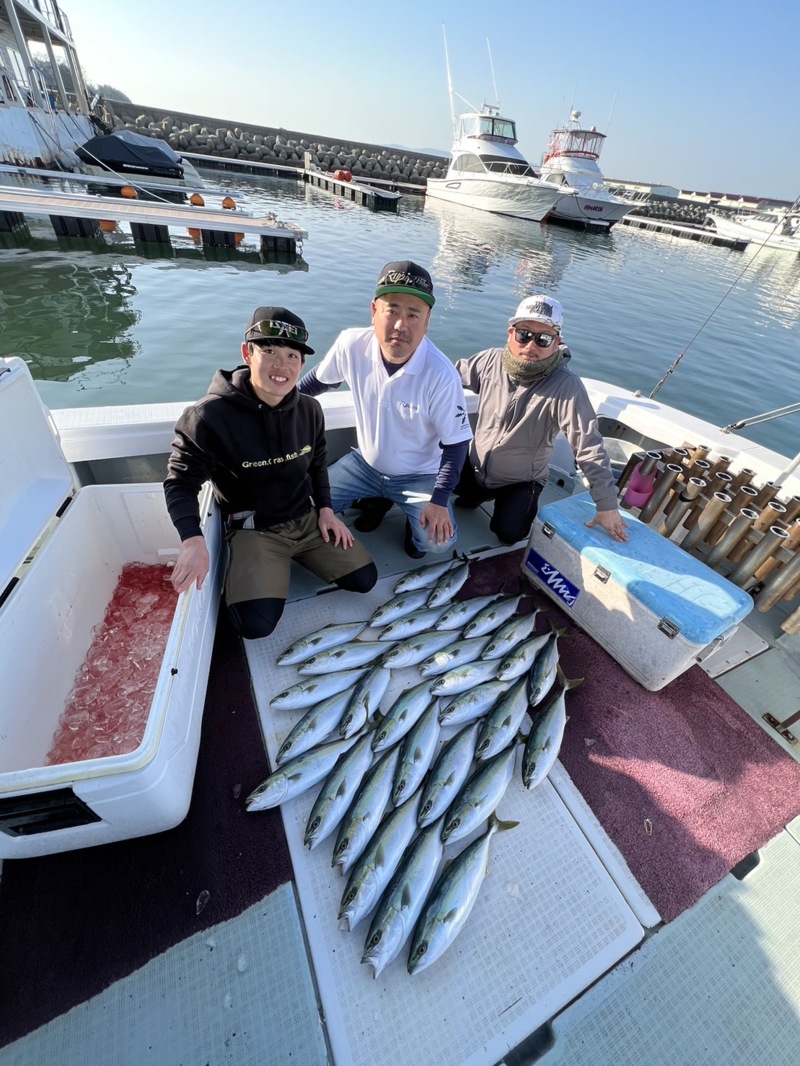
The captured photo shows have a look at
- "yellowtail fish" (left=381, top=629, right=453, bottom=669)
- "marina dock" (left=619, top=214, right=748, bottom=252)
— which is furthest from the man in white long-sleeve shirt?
"marina dock" (left=619, top=214, right=748, bottom=252)

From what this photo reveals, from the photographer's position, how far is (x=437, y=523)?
3.14 meters

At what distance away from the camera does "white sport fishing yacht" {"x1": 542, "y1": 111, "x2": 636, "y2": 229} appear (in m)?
32.5

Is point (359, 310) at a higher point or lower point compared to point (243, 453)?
lower

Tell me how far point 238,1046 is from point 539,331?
12.0 feet

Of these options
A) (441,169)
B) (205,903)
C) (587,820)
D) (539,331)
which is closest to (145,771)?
(205,903)

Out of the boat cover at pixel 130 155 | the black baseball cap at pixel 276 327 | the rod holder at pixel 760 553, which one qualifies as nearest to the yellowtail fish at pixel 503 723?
the rod holder at pixel 760 553

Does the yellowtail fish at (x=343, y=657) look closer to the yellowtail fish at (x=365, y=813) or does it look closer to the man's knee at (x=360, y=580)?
the man's knee at (x=360, y=580)

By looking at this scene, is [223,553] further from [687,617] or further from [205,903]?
[687,617]

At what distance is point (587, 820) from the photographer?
2.21m

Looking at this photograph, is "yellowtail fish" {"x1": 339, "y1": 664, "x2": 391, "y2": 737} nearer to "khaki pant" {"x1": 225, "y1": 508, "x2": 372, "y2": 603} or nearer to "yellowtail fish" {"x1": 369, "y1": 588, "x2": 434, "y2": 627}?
"yellowtail fish" {"x1": 369, "y1": 588, "x2": 434, "y2": 627}

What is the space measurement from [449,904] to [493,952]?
26cm

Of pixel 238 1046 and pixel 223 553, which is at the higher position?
pixel 223 553

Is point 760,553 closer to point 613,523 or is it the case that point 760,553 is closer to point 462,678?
point 613,523

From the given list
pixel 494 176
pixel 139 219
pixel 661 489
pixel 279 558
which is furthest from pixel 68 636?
pixel 494 176
